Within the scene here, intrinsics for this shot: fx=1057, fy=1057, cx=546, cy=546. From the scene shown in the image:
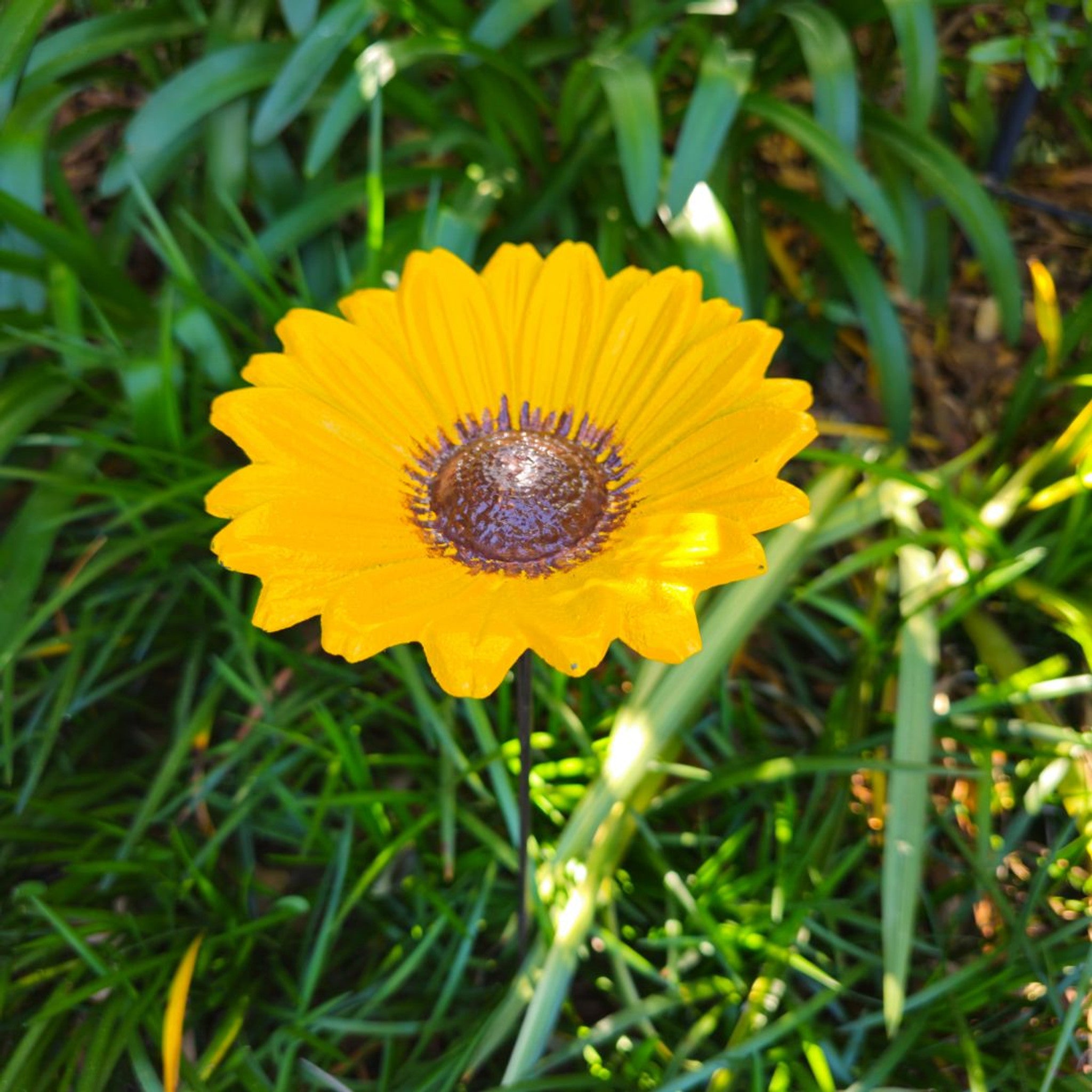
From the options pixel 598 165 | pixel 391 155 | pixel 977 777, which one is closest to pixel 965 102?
pixel 598 165

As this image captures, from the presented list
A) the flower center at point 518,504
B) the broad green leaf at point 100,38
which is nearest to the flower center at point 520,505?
the flower center at point 518,504

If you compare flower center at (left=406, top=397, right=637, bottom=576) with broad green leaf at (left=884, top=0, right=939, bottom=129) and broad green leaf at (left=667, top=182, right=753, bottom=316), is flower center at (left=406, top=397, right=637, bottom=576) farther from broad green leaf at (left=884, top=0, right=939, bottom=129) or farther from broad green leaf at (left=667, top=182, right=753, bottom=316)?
broad green leaf at (left=884, top=0, right=939, bottom=129)

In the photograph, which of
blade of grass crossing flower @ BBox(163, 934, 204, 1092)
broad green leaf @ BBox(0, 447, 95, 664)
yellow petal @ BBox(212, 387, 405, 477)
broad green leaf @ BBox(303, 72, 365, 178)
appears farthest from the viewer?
broad green leaf @ BBox(303, 72, 365, 178)

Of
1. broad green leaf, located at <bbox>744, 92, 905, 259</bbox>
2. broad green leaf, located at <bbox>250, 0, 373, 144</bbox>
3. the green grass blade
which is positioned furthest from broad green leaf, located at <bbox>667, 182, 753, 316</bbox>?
the green grass blade

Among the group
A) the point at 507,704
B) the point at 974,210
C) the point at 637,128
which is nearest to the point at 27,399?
the point at 507,704

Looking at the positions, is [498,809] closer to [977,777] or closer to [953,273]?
[977,777]

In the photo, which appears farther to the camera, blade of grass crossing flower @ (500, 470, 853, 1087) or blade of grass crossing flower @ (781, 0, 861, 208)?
blade of grass crossing flower @ (781, 0, 861, 208)
